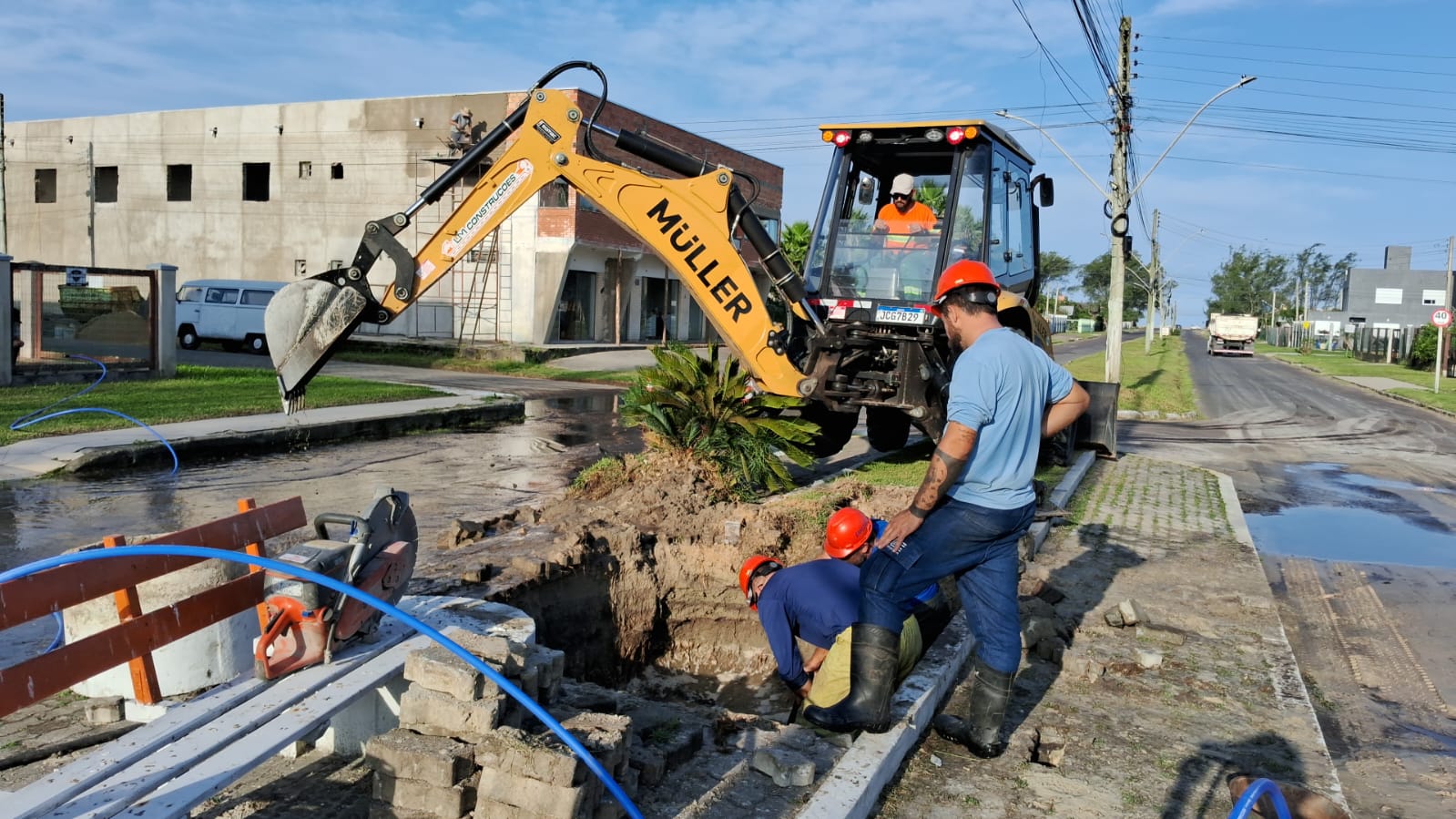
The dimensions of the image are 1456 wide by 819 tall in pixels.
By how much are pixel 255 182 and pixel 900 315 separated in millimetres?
33857

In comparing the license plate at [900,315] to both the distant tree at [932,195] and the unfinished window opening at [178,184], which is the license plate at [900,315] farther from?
the unfinished window opening at [178,184]

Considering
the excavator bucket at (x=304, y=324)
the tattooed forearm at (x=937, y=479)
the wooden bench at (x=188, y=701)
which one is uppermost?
the excavator bucket at (x=304, y=324)

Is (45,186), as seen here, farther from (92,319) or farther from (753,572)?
(753,572)

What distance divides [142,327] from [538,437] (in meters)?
8.19

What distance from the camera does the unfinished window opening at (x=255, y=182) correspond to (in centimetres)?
3634

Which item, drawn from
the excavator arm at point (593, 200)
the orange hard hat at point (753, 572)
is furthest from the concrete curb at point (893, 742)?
the excavator arm at point (593, 200)

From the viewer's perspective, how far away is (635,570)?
7145 mm

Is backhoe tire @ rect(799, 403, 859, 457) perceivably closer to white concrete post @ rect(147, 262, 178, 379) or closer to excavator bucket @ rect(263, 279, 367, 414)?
excavator bucket @ rect(263, 279, 367, 414)

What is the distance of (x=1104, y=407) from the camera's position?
1308 cm

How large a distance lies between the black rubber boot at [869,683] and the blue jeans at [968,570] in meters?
0.06

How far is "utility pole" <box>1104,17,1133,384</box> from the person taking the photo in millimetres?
21428

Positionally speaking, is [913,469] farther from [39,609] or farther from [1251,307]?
[1251,307]

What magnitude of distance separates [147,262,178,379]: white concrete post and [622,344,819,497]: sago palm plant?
11805 millimetres

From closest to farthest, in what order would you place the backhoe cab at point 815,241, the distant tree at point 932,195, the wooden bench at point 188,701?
1. the wooden bench at point 188,701
2. the backhoe cab at point 815,241
3. the distant tree at point 932,195
